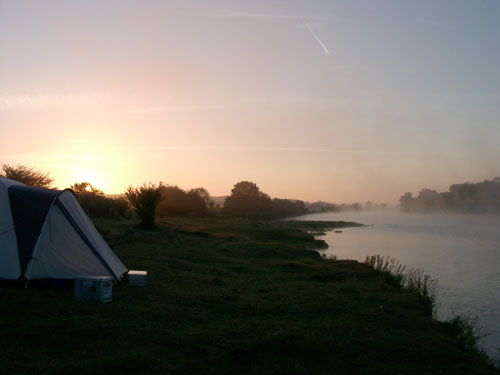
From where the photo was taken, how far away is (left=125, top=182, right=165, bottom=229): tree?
27.5m

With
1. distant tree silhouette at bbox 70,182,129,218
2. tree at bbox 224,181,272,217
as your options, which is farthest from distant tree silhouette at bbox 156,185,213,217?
tree at bbox 224,181,272,217

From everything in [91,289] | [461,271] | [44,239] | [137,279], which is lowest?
[461,271]

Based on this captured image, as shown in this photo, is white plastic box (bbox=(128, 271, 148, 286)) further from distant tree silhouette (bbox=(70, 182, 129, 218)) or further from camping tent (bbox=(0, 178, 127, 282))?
distant tree silhouette (bbox=(70, 182, 129, 218))

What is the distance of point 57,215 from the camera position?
10.7m

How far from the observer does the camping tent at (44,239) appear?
988 cm

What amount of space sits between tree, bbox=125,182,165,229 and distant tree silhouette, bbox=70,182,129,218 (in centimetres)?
1324

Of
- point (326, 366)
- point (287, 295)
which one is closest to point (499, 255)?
point (287, 295)

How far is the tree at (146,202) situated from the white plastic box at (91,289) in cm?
1826

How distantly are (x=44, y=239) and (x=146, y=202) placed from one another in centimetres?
1789

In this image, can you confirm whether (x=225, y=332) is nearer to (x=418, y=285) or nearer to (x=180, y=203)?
(x=418, y=285)

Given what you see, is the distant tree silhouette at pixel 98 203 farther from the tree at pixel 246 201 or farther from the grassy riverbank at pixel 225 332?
the tree at pixel 246 201

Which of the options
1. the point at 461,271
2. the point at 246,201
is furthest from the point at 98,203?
the point at 246,201

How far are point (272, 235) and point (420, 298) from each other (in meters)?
24.0

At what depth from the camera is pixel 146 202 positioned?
2802 cm
